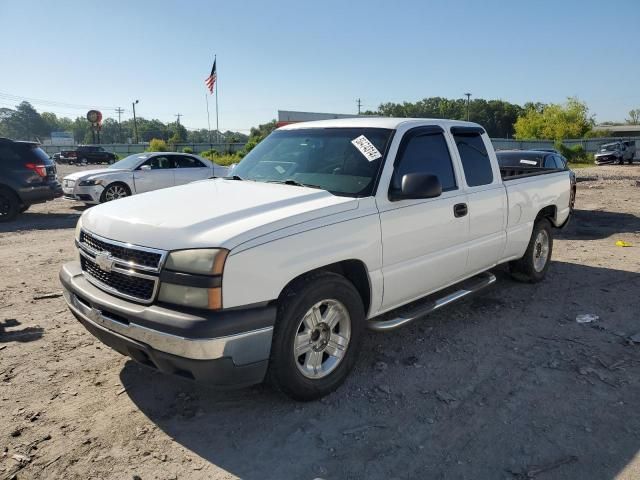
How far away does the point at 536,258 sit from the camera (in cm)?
602

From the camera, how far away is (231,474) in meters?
2.62

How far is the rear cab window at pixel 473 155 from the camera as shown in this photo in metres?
4.55

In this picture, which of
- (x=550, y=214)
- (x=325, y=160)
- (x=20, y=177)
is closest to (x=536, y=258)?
(x=550, y=214)

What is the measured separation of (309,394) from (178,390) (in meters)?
0.95

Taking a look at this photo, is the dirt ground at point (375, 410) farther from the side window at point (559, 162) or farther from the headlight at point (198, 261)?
the side window at point (559, 162)

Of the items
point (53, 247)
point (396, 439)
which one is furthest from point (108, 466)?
point (53, 247)

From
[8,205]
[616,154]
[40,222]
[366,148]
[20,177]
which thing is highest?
[366,148]

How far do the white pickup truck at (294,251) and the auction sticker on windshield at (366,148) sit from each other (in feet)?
0.05

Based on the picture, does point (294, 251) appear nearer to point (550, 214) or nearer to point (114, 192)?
point (550, 214)

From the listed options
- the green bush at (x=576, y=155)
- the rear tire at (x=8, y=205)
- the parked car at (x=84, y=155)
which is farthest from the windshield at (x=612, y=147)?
the parked car at (x=84, y=155)

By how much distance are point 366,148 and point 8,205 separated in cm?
1030

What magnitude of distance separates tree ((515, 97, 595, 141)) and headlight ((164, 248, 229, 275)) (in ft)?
229

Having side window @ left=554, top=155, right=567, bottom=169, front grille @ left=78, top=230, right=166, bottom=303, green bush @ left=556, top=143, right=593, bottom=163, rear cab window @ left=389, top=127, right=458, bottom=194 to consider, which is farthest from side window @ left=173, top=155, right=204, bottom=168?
green bush @ left=556, top=143, right=593, bottom=163

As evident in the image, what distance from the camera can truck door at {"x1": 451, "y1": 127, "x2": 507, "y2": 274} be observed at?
451 centimetres
